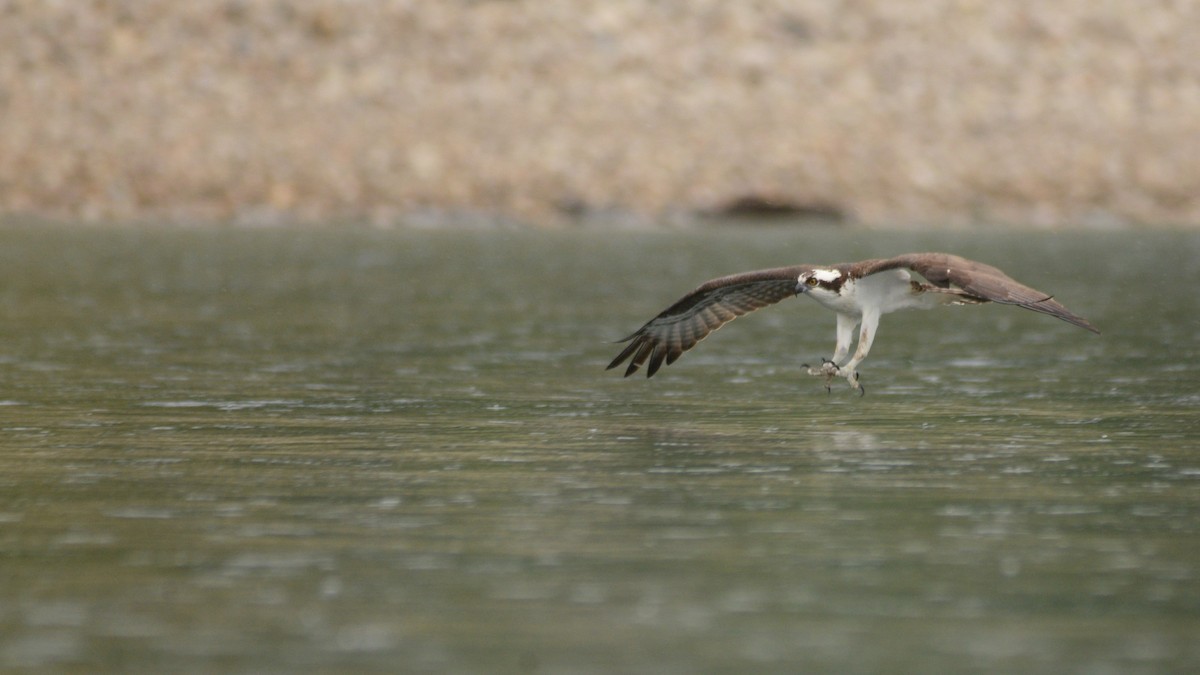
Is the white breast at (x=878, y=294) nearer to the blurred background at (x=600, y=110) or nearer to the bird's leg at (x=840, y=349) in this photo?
the bird's leg at (x=840, y=349)

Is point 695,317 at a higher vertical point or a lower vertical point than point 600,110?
lower

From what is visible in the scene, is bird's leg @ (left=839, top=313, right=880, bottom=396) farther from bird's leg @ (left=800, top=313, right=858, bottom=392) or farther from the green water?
the green water

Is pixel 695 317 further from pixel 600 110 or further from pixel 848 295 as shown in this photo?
pixel 600 110

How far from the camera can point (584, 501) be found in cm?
1324

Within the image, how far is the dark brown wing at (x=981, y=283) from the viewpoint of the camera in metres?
13.7

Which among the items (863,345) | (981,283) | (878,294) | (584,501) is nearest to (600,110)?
(863,345)

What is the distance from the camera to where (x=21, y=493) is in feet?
44.8

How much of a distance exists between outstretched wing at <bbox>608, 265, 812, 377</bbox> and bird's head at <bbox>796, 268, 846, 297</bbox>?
93cm

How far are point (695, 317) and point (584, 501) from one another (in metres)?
5.87

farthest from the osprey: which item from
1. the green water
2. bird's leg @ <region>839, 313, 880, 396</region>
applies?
the green water

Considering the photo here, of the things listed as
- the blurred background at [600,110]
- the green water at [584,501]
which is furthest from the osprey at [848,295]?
the blurred background at [600,110]

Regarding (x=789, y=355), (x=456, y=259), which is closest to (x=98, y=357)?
(x=789, y=355)

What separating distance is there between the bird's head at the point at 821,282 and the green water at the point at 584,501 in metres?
1.17

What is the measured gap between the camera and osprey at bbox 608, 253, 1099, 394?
46.7 ft
